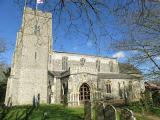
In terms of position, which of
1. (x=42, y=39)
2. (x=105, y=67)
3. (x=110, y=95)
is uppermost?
(x=42, y=39)

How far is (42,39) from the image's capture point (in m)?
44.0

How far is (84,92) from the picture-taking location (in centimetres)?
3656

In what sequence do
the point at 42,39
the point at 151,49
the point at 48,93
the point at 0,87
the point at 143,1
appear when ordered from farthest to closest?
the point at 0,87
the point at 42,39
the point at 48,93
the point at 151,49
the point at 143,1

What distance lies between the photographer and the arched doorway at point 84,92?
36.4m

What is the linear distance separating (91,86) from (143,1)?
3097cm

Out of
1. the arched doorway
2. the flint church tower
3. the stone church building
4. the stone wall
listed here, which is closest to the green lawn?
the stone church building

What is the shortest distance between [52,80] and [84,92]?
6432mm

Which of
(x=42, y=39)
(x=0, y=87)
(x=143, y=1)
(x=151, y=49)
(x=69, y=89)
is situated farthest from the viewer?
(x=0, y=87)

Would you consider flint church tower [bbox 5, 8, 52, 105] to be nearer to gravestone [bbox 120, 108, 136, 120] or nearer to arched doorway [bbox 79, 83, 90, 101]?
arched doorway [bbox 79, 83, 90, 101]

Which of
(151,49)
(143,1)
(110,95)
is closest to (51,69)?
(110,95)

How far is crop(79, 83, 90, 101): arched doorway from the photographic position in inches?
1432

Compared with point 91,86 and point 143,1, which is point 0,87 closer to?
point 91,86

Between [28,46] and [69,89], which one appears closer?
[69,89]

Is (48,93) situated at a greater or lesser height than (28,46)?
lesser
